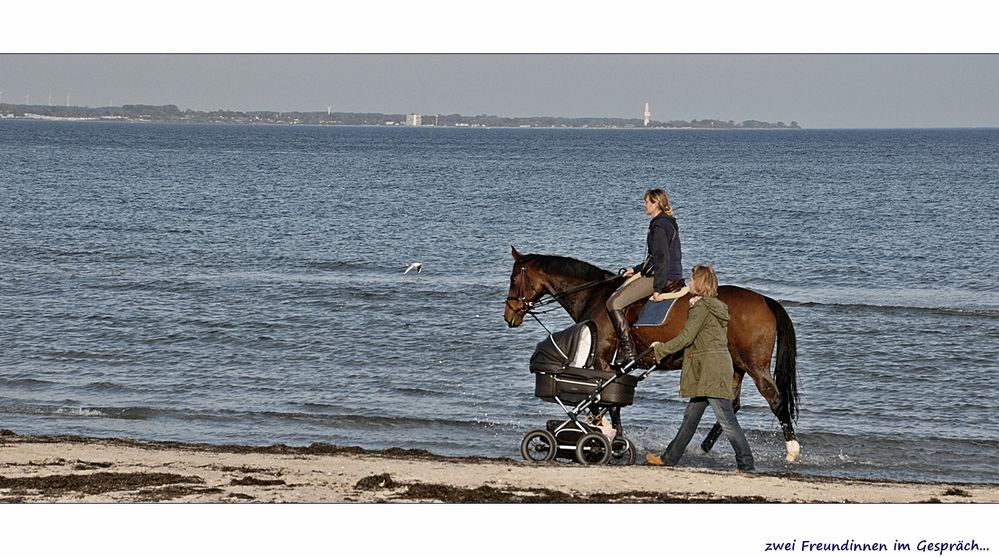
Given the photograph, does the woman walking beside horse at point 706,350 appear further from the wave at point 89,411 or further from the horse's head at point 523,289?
the wave at point 89,411

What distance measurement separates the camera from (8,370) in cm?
1702

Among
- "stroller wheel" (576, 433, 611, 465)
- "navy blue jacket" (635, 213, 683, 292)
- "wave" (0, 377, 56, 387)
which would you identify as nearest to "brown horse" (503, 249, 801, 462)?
"navy blue jacket" (635, 213, 683, 292)

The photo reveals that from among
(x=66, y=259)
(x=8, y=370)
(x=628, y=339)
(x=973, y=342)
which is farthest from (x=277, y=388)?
(x=66, y=259)

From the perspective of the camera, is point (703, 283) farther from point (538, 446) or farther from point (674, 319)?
point (538, 446)

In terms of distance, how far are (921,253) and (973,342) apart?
658 inches

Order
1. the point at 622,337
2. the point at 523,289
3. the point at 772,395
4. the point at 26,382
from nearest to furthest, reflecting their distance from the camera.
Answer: the point at 622,337 < the point at 772,395 < the point at 523,289 < the point at 26,382

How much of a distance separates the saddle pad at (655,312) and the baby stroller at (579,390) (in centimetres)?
44

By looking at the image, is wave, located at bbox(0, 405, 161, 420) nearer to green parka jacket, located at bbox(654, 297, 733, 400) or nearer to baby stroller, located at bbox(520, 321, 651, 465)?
baby stroller, located at bbox(520, 321, 651, 465)

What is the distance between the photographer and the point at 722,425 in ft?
33.3

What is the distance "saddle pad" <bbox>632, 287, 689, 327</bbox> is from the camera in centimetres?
1060

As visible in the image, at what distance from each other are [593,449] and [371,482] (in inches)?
100

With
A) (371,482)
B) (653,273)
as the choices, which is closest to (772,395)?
(653,273)

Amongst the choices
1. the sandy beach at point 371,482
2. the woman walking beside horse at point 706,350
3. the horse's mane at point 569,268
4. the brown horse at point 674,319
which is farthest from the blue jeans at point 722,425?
the horse's mane at point 569,268

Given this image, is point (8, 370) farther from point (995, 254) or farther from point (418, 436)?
point (995, 254)
